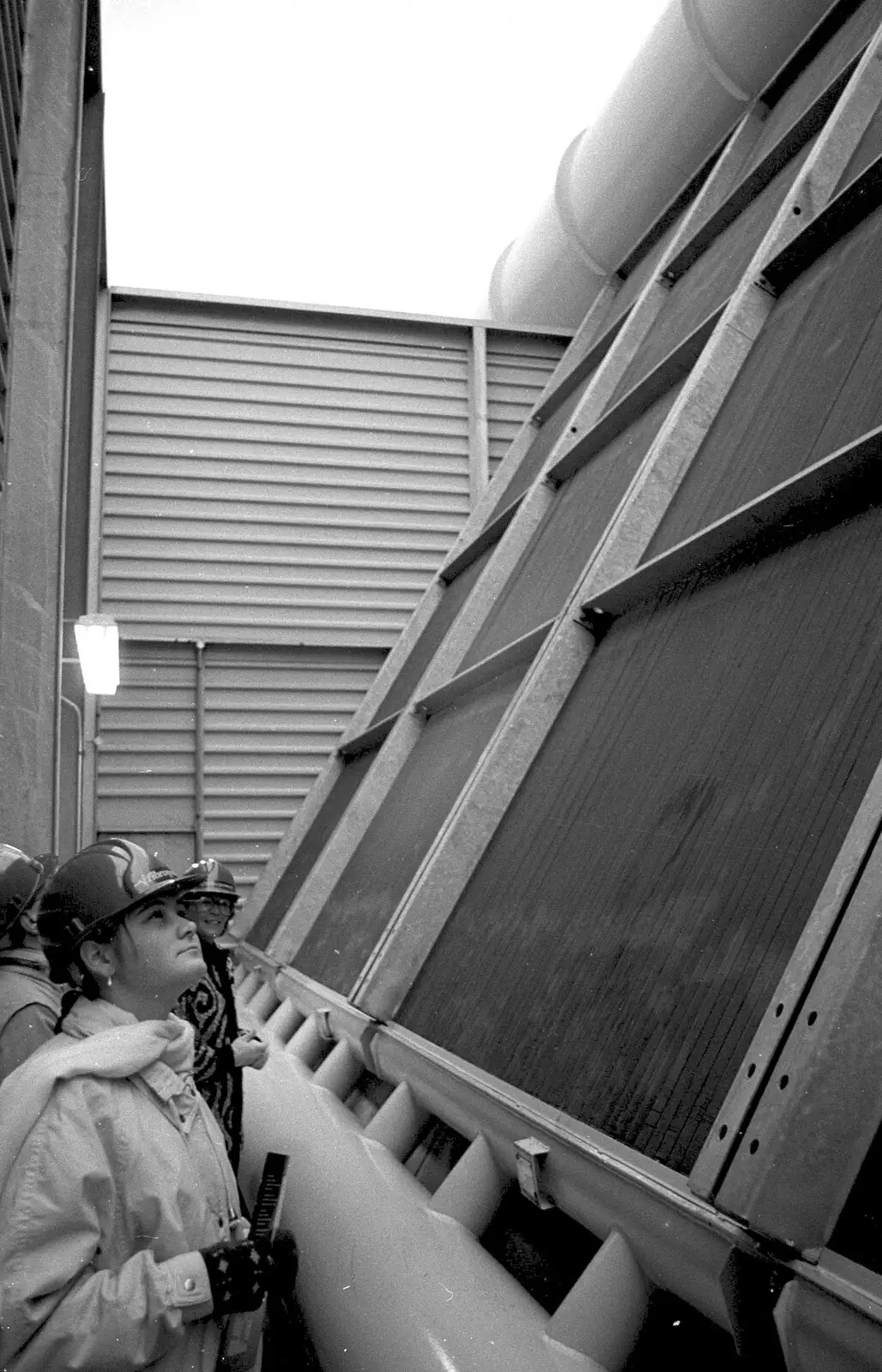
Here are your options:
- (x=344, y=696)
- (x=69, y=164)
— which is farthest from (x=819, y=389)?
(x=344, y=696)

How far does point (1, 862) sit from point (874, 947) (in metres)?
2.47

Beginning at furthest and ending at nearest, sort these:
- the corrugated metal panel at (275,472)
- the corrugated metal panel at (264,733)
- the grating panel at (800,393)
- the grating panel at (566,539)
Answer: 1. the corrugated metal panel at (275,472)
2. the corrugated metal panel at (264,733)
3. the grating panel at (566,539)
4. the grating panel at (800,393)

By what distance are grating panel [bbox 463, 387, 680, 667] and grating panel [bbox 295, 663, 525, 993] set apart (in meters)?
0.32

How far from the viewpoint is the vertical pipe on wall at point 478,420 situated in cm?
1073

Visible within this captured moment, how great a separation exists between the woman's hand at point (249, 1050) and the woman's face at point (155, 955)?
1.37m

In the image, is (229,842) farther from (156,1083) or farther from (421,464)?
(156,1083)

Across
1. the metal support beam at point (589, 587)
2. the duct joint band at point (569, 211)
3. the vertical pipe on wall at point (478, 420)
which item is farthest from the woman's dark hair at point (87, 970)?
the vertical pipe on wall at point (478, 420)

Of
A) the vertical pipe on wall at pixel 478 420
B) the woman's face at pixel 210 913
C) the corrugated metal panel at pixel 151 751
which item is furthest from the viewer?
the vertical pipe on wall at pixel 478 420

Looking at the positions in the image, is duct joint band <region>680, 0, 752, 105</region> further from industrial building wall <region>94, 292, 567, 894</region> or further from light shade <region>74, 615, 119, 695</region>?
light shade <region>74, 615, 119, 695</region>

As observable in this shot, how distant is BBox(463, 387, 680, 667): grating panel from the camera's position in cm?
491

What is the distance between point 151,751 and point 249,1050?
22.6ft

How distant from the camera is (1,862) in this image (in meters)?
3.26

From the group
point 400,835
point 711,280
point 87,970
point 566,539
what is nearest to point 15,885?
point 87,970

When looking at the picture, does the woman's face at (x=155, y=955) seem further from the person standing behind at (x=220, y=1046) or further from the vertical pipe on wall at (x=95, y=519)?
the vertical pipe on wall at (x=95, y=519)
